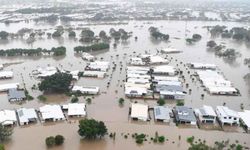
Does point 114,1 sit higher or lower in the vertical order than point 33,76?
higher

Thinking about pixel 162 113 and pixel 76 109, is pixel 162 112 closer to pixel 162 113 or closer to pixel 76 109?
pixel 162 113

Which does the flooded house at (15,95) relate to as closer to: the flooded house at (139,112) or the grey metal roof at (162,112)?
the flooded house at (139,112)

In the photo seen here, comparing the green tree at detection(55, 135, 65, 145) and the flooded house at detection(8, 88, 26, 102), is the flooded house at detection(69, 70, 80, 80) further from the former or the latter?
the green tree at detection(55, 135, 65, 145)

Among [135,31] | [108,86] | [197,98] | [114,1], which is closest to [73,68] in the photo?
[108,86]

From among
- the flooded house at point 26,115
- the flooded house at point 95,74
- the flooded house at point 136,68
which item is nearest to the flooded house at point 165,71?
the flooded house at point 136,68

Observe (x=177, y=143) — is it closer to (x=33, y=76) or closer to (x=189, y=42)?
(x=33, y=76)

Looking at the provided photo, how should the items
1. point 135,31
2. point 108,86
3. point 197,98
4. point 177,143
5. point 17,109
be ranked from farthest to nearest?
point 135,31
point 108,86
point 197,98
point 17,109
point 177,143
